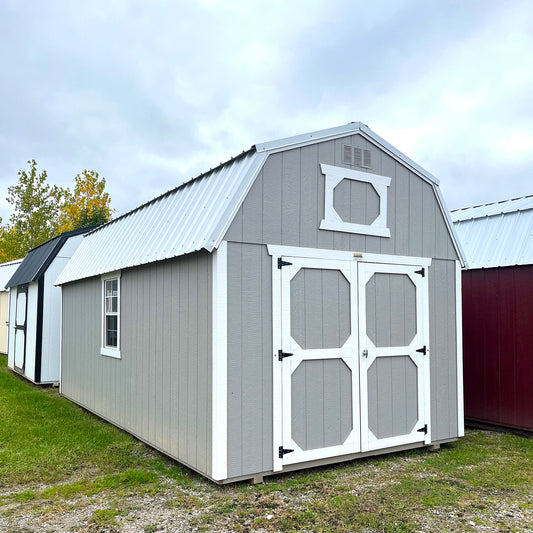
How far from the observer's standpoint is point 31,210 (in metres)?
20.3

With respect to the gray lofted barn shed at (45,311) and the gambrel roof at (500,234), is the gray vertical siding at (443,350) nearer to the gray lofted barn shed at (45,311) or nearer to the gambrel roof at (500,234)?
the gambrel roof at (500,234)

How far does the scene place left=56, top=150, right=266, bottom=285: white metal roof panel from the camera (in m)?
4.55

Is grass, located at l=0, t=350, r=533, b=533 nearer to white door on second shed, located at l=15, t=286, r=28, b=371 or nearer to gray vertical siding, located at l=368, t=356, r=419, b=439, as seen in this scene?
gray vertical siding, located at l=368, t=356, r=419, b=439

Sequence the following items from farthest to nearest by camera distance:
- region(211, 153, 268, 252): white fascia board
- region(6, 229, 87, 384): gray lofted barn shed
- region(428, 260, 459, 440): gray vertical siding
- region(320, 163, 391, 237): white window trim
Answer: region(6, 229, 87, 384): gray lofted barn shed < region(428, 260, 459, 440): gray vertical siding < region(320, 163, 391, 237): white window trim < region(211, 153, 268, 252): white fascia board

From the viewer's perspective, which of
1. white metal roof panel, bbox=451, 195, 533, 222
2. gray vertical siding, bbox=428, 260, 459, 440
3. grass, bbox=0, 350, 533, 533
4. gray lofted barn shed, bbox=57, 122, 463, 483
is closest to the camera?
grass, bbox=0, 350, 533, 533

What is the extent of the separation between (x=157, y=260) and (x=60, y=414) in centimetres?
378

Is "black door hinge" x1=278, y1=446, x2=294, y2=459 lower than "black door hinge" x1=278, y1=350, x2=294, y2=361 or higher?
lower

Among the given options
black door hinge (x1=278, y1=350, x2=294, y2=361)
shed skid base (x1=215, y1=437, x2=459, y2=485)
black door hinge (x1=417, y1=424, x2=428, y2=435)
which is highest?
black door hinge (x1=278, y1=350, x2=294, y2=361)

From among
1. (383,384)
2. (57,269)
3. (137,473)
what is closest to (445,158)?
(57,269)

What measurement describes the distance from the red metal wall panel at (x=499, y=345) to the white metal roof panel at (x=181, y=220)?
13.5 feet

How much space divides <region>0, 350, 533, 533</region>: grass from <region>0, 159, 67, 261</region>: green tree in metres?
15.7

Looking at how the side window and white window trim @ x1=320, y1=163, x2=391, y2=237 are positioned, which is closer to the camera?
white window trim @ x1=320, y1=163, x2=391, y2=237

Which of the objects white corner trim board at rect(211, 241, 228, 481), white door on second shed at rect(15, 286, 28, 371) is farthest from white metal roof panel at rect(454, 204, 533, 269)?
white door on second shed at rect(15, 286, 28, 371)

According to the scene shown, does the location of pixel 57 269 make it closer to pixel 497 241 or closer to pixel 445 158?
pixel 497 241
